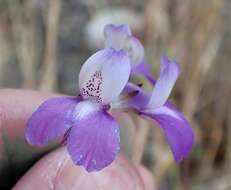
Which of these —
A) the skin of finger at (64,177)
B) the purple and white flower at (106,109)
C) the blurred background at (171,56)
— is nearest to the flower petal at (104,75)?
the purple and white flower at (106,109)

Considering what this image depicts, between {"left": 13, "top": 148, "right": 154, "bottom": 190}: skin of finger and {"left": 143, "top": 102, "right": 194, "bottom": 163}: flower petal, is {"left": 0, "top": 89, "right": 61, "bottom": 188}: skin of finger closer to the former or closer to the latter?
{"left": 13, "top": 148, "right": 154, "bottom": 190}: skin of finger

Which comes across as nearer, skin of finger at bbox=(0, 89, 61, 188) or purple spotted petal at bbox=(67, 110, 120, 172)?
purple spotted petal at bbox=(67, 110, 120, 172)

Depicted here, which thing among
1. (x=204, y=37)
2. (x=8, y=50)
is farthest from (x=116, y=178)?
(x=8, y=50)

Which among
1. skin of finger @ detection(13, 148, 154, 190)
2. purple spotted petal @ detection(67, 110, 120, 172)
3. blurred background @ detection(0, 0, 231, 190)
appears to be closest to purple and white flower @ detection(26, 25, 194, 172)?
purple spotted petal @ detection(67, 110, 120, 172)

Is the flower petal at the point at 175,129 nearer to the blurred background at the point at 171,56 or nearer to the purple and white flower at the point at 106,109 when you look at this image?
the purple and white flower at the point at 106,109

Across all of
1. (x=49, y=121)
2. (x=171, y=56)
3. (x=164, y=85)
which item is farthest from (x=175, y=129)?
(x=171, y=56)

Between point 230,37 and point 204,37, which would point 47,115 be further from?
point 230,37
